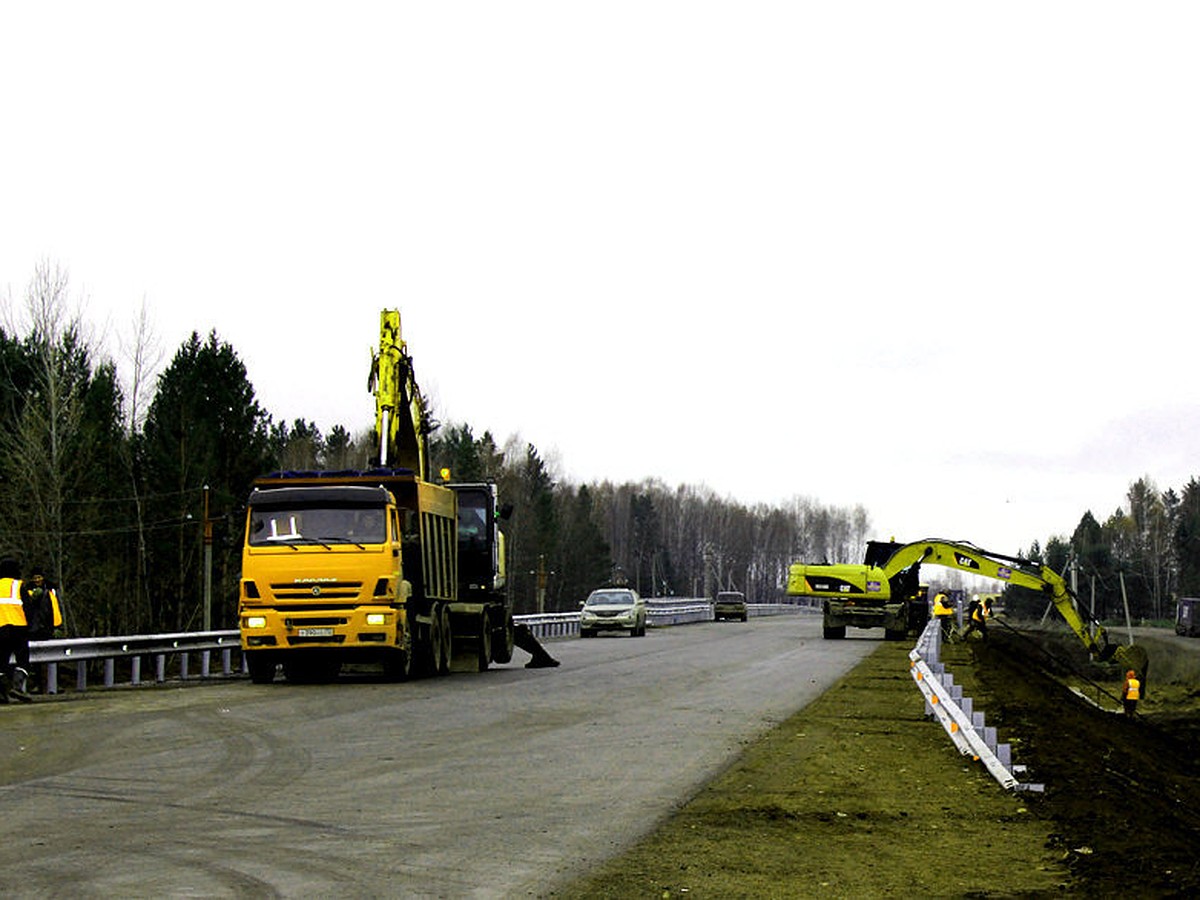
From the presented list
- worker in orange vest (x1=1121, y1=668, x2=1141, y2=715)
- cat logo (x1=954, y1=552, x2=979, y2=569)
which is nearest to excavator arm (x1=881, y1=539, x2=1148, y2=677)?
cat logo (x1=954, y1=552, x2=979, y2=569)

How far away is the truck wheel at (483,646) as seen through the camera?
2741cm

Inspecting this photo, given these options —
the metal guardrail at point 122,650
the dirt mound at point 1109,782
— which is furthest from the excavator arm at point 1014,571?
the metal guardrail at point 122,650

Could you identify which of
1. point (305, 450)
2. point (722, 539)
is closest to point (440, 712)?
point (305, 450)

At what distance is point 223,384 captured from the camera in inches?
2611

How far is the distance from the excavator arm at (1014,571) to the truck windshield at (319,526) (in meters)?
23.1

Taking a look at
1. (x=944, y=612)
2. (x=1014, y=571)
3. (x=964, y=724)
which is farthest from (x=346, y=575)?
(x=1014, y=571)

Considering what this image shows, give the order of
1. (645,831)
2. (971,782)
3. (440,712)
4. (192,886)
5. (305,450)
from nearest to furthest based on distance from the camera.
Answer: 1. (192,886)
2. (645,831)
3. (971,782)
4. (440,712)
5. (305,450)

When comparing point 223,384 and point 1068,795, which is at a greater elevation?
point 223,384

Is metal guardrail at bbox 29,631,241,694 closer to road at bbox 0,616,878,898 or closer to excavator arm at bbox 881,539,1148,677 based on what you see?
road at bbox 0,616,878,898

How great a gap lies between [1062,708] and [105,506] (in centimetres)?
4911

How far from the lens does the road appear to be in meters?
8.14

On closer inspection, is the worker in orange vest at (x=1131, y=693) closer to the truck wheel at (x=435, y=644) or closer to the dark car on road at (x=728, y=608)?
the truck wheel at (x=435, y=644)

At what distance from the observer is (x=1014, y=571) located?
42.5 metres

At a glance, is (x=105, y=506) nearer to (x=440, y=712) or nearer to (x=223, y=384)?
(x=223, y=384)
